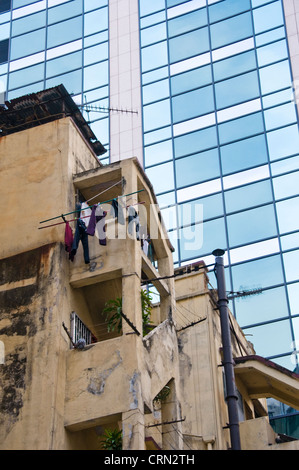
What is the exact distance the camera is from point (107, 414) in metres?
17.6

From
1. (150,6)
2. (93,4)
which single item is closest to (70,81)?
(93,4)

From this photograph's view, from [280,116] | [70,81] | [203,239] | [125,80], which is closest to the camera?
[203,239]

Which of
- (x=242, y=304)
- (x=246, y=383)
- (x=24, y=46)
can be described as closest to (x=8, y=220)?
(x=246, y=383)

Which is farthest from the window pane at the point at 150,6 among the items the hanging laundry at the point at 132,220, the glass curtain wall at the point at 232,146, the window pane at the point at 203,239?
the hanging laundry at the point at 132,220

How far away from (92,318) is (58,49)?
1132 inches

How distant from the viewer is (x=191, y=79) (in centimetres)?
4159

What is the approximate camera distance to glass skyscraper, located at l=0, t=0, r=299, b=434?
114 feet

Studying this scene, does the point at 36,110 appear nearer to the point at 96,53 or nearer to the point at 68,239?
the point at 68,239

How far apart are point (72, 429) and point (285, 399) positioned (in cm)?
978

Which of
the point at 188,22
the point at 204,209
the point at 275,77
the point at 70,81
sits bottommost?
the point at 204,209

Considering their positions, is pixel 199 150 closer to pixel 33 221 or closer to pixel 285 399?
pixel 285 399

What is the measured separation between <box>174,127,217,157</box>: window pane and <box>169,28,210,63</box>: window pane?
5189mm

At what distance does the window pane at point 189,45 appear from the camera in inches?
1672

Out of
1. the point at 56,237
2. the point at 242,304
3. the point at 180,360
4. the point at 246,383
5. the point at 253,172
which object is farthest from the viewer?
the point at 253,172
